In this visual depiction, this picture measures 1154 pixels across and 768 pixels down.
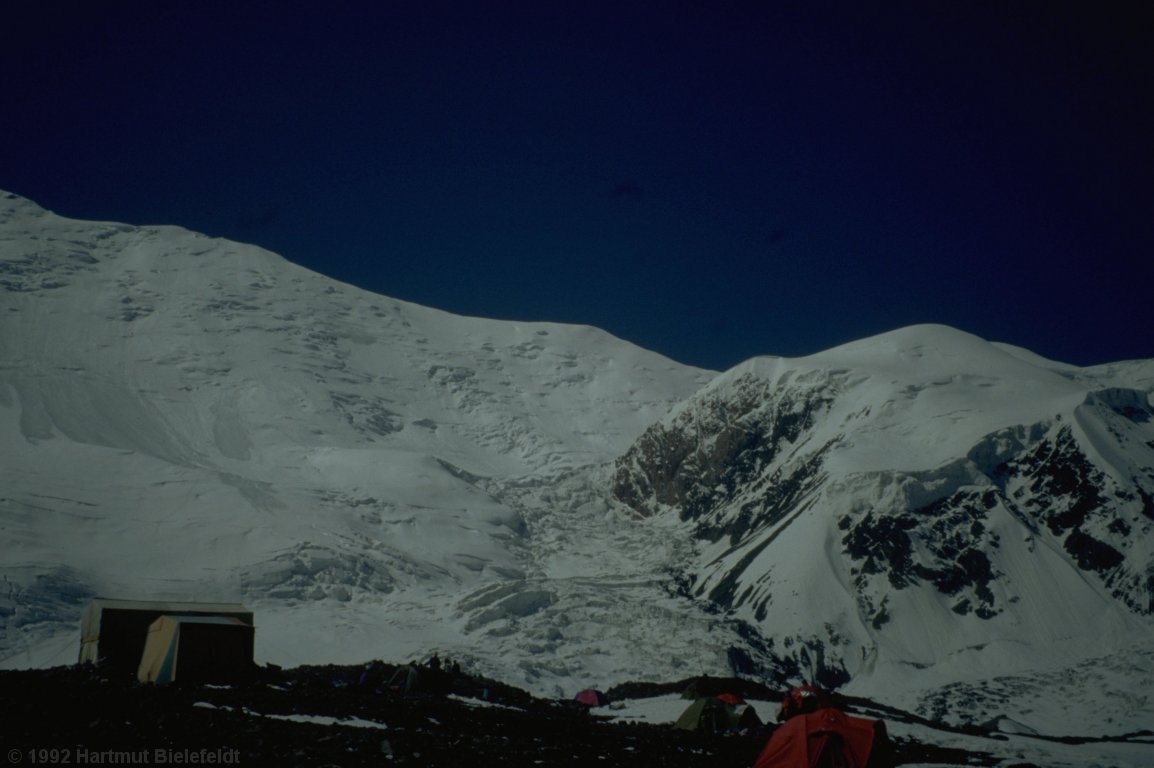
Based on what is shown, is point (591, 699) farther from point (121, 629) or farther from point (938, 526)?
point (938, 526)

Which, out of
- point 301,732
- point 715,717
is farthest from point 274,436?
point 301,732

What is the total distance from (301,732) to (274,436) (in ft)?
331

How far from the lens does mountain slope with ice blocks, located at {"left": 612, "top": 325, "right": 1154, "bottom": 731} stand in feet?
203

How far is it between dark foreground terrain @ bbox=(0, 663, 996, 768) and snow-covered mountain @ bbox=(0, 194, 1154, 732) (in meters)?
29.7

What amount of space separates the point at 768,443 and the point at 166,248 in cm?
12800

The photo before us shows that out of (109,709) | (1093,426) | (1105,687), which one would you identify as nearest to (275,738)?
(109,709)

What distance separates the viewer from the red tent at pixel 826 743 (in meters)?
19.0

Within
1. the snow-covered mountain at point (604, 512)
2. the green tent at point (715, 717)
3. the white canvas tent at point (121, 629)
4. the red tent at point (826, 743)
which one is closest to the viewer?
the red tent at point (826, 743)

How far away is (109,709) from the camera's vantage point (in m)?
17.5

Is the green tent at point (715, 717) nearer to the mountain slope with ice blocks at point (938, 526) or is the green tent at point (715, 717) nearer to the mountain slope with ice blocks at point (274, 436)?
the mountain slope with ice blocks at point (938, 526)

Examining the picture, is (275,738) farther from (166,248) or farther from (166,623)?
(166,248)

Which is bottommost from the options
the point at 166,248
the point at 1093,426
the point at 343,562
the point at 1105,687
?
the point at 1105,687

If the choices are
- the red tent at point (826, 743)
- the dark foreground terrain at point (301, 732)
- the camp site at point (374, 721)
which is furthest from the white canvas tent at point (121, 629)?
the red tent at point (826, 743)

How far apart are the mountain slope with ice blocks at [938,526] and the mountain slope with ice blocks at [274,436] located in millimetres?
20043
